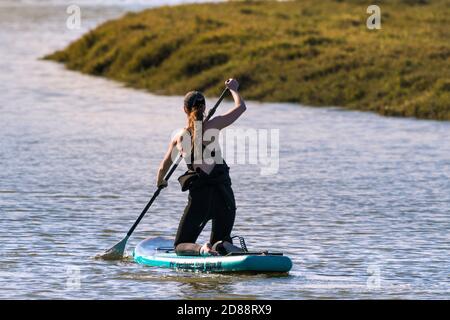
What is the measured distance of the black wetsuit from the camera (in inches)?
664

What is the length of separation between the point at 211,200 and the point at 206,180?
0.24 m

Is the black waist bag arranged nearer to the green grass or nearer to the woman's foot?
the woman's foot

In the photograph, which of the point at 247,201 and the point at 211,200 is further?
the point at 247,201

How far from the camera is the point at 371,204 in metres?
23.6

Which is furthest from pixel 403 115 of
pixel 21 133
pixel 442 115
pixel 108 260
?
pixel 108 260

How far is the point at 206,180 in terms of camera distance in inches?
665

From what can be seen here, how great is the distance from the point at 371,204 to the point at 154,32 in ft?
101

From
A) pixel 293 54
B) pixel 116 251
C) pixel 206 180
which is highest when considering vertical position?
pixel 293 54

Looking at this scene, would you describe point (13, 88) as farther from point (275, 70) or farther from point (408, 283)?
point (408, 283)

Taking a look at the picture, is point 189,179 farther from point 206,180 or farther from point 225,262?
point 225,262

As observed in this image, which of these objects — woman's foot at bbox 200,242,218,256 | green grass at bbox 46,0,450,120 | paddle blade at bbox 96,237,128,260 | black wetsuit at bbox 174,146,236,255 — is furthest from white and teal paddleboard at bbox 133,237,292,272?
green grass at bbox 46,0,450,120

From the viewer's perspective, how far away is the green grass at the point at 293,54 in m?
39.6

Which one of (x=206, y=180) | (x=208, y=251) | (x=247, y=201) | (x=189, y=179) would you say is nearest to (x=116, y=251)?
(x=208, y=251)

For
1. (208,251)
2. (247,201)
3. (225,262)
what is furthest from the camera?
(247,201)
